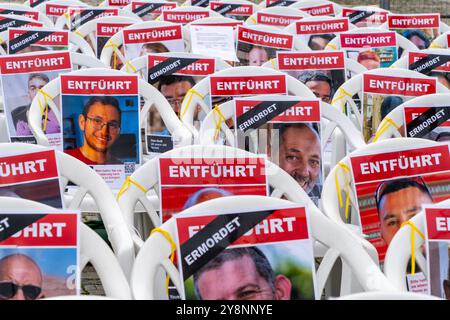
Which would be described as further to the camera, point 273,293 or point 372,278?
point 372,278

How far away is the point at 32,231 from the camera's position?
2297 millimetres

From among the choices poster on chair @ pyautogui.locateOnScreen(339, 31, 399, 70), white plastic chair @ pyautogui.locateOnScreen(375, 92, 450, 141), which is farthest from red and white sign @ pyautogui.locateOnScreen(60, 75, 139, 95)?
poster on chair @ pyautogui.locateOnScreen(339, 31, 399, 70)

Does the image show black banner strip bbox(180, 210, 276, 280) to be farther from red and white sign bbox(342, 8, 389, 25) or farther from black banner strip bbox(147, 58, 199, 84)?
red and white sign bbox(342, 8, 389, 25)

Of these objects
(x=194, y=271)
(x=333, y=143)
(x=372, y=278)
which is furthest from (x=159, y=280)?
(x=333, y=143)

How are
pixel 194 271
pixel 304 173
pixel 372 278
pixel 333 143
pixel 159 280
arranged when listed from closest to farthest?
pixel 194 271, pixel 372 278, pixel 159 280, pixel 304 173, pixel 333 143

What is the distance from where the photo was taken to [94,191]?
3.02 meters

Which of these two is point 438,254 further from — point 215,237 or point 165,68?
point 165,68

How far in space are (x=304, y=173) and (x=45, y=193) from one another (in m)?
1.11

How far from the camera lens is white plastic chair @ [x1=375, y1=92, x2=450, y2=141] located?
12.4 feet

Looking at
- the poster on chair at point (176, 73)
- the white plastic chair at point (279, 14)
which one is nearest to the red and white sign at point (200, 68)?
the poster on chair at point (176, 73)

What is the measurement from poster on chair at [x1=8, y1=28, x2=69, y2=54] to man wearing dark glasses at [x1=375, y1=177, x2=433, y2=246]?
2.89m

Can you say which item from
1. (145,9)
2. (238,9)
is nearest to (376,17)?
(238,9)

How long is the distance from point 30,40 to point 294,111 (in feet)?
7.29
